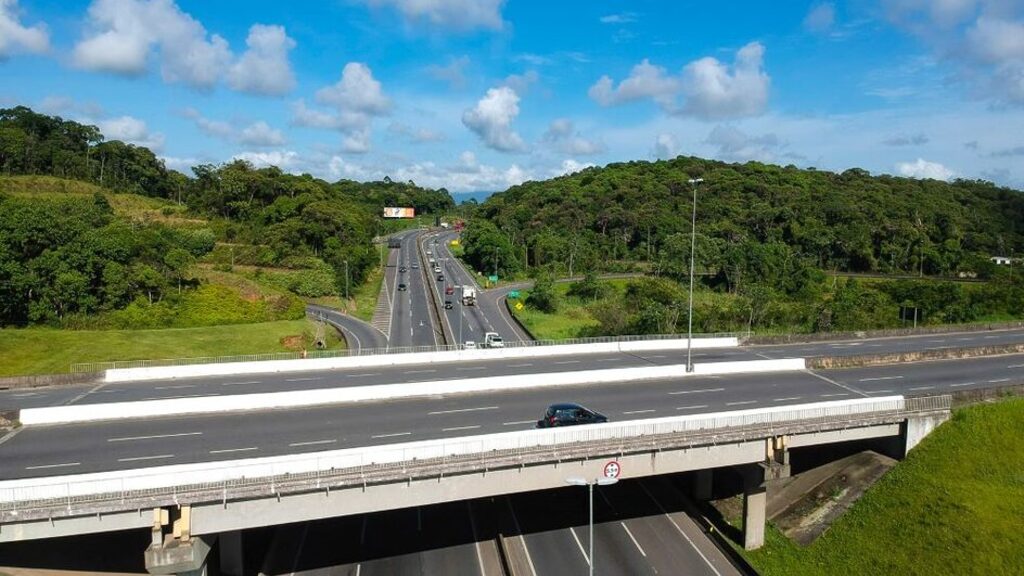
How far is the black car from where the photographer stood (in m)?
28.2

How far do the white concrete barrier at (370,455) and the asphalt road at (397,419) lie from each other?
4122mm

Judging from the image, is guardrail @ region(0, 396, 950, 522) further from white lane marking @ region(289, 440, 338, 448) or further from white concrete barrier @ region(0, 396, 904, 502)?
white lane marking @ region(289, 440, 338, 448)

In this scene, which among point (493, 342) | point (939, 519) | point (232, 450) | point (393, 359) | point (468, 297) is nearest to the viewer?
point (232, 450)

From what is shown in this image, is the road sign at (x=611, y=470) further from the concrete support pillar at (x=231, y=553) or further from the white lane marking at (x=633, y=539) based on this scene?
the concrete support pillar at (x=231, y=553)

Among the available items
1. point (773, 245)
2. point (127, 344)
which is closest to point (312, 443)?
point (127, 344)

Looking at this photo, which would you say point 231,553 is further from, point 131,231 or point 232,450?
point 131,231

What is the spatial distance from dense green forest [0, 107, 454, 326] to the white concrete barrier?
157 ft

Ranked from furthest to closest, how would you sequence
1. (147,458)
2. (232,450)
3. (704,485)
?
1. (704,485)
2. (232,450)
3. (147,458)

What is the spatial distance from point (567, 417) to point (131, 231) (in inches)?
2354

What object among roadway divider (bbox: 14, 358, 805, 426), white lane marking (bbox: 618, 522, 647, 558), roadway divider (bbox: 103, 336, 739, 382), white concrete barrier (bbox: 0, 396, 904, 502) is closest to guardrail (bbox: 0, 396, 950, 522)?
white concrete barrier (bbox: 0, 396, 904, 502)

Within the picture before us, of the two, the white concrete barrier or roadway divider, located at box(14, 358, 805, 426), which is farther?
roadway divider, located at box(14, 358, 805, 426)

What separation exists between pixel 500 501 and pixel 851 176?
173m

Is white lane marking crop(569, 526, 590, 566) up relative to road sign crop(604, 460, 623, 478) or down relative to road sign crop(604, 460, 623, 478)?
down

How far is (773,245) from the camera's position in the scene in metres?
105
